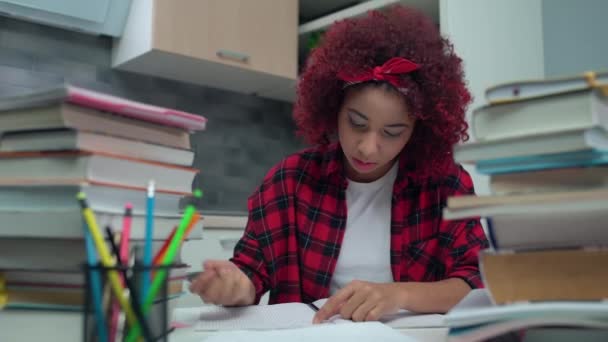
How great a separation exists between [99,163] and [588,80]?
0.42m

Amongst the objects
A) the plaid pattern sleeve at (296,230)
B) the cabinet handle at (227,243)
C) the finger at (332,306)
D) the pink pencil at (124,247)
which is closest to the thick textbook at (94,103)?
the pink pencil at (124,247)

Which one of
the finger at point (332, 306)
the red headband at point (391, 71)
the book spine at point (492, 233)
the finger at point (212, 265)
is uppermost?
the red headband at point (391, 71)

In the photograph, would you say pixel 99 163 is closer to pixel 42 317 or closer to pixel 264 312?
pixel 42 317

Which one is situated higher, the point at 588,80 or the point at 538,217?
the point at 588,80

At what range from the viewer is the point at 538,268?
1.67 ft

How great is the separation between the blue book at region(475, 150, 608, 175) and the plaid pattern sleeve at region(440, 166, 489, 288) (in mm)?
601

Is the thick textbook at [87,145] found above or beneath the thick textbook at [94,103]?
beneath

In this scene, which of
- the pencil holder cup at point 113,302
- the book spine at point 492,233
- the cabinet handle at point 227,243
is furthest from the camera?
the cabinet handle at point 227,243

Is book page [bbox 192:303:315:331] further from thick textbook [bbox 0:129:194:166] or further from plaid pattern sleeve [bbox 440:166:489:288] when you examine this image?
plaid pattern sleeve [bbox 440:166:489:288]

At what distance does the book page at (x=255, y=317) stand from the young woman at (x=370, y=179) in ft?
0.70

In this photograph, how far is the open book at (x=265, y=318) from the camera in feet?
2.37

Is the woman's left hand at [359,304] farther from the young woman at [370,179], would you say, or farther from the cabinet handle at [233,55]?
the cabinet handle at [233,55]

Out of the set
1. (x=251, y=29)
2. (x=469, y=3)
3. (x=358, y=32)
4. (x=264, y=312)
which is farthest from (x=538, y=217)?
(x=251, y=29)

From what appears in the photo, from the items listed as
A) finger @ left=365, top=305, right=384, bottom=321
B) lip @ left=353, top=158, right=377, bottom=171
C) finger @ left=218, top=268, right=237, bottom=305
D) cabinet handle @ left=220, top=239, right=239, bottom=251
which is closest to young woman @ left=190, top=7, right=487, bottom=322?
lip @ left=353, top=158, right=377, bottom=171
